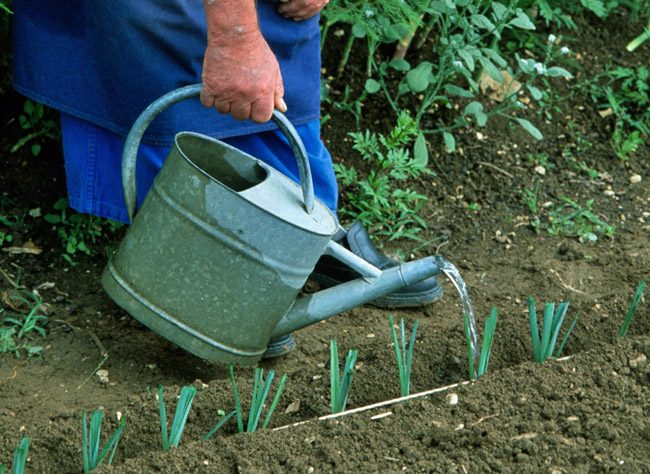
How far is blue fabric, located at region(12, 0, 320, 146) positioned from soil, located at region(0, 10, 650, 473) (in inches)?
22.0

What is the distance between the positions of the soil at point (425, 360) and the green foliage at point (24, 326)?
25mm

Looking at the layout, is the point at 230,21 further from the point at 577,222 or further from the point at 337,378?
the point at 577,222

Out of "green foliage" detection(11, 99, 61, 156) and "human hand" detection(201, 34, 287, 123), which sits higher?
"human hand" detection(201, 34, 287, 123)

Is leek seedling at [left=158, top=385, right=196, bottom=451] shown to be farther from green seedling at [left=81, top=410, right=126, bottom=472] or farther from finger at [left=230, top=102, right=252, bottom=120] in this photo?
finger at [left=230, top=102, right=252, bottom=120]

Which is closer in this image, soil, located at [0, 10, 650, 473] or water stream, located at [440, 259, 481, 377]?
soil, located at [0, 10, 650, 473]

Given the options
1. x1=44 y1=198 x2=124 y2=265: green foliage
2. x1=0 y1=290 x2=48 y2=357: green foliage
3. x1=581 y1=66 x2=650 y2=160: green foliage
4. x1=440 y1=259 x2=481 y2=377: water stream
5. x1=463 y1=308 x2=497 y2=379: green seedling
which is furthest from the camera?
x1=581 y1=66 x2=650 y2=160: green foliage

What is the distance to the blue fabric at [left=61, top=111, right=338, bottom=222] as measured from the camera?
1.97 m

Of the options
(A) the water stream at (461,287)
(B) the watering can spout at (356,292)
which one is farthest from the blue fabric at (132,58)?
(A) the water stream at (461,287)

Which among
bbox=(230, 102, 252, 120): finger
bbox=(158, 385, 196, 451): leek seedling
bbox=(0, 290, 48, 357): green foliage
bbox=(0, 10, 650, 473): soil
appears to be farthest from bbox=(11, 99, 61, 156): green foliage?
bbox=(158, 385, 196, 451): leek seedling

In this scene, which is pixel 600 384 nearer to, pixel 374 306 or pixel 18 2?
pixel 374 306

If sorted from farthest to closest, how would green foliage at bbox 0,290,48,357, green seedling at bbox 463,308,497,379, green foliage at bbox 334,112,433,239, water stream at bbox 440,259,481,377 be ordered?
1. green foliage at bbox 334,112,433,239
2. green foliage at bbox 0,290,48,357
3. water stream at bbox 440,259,481,377
4. green seedling at bbox 463,308,497,379

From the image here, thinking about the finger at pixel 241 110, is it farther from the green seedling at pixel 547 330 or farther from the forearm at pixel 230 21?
the green seedling at pixel 547 330

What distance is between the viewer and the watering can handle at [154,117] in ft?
5.17

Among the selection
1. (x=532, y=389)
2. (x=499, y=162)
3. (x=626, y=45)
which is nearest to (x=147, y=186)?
(x=532, y=389)
